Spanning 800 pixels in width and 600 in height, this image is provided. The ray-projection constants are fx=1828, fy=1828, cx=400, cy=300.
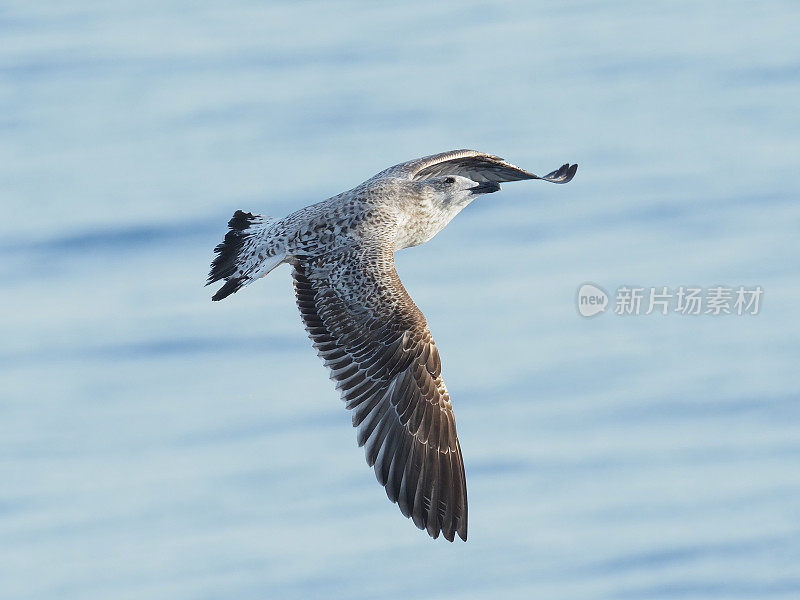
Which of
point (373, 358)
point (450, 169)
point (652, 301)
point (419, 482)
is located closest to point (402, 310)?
point (373, 358)

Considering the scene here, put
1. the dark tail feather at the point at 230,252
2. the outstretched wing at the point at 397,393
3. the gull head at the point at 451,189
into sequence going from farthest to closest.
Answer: the gull head at the point at 451,189, the dark tail feather at the point at 230,252, the outstretched wing at the point at 397,393

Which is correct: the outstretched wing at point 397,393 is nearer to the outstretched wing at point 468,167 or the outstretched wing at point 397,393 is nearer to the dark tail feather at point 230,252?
the dark tail feather at point 230,252

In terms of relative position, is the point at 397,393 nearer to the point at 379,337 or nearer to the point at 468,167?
the point at 379,337

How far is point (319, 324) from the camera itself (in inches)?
414

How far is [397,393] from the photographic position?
33.9ft

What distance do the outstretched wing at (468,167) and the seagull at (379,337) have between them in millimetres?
665

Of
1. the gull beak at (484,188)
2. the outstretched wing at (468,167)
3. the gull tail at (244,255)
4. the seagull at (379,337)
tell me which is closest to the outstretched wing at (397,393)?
the seagull at (379,337)

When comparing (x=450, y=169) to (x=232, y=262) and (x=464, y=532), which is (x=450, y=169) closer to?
(x=232, y=262)

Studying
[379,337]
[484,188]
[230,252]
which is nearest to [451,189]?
[484,188]

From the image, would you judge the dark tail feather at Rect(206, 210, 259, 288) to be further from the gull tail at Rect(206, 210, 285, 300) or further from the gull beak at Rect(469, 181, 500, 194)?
the gull beak at Rect(469, 181, 500, 194)

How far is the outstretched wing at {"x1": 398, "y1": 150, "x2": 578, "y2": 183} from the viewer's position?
11633mm

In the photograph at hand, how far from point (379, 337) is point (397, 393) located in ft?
1.09

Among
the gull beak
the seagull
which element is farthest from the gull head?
the seagull

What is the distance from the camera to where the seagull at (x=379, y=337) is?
1026cm
